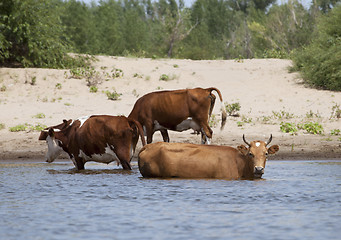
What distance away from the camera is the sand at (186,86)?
16.9 meters

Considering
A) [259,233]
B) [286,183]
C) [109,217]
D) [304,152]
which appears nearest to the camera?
[259,233]

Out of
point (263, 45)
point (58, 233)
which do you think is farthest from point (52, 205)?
point (263, 45)

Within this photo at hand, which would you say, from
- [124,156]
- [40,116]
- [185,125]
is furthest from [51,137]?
[40,116]

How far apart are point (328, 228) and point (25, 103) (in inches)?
613

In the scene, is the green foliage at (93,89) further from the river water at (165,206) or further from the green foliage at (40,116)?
the river water at (165,206)

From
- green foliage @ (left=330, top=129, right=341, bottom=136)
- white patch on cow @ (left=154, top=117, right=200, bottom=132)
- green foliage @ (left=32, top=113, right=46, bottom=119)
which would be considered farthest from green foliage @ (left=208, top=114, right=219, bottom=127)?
green foliage @ (left=32, top=113, right=46, bottom=119)

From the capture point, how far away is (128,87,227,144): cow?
1462 centimetres

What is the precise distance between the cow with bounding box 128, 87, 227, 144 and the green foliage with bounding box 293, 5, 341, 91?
30.4 feet

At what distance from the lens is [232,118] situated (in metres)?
19.5

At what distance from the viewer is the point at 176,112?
14617mm

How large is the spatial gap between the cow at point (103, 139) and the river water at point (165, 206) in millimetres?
322

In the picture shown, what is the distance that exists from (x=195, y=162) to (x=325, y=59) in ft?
48.0

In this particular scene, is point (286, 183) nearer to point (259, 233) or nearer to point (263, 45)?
point (259, 233)

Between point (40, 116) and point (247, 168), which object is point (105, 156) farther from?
point (40, 116)
